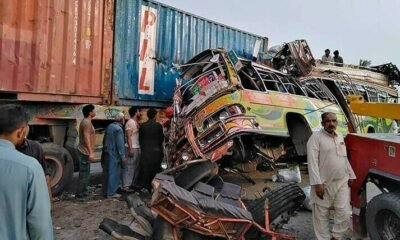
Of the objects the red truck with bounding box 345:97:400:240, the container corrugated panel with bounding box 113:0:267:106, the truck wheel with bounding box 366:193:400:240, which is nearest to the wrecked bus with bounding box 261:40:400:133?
the container corrugated panel with bounding box 113:0:267:106

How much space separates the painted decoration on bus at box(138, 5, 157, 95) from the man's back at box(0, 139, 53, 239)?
6809 mm

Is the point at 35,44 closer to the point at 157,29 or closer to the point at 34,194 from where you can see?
the point at 157,29

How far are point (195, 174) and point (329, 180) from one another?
144 centimetres

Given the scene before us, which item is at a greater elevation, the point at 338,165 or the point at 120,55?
the point at 120,55

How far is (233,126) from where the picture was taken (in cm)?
626

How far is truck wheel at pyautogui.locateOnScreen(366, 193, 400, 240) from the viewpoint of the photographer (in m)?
3.72

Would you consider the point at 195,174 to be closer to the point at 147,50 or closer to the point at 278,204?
the point at 278,204

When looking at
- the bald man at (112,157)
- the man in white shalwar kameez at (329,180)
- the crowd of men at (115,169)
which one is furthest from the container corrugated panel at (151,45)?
the man in white shalwar kameez at (329,180)

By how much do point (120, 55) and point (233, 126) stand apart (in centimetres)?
298

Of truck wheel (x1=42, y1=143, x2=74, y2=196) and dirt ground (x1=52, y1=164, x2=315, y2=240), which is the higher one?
truck wheel (x1=42, y1=143, x2=74, y2=196)

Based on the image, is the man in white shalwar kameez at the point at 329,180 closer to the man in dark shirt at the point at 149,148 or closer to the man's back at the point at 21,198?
the man's back at the point at 21,198

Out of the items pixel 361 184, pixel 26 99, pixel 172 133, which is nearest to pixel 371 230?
pixel 361 184

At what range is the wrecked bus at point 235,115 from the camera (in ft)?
20.9

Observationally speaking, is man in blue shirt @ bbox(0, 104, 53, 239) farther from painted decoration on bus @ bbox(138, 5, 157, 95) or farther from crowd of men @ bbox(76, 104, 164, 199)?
painted decoration on bus @ bbox(138, 5, 157, 95)
